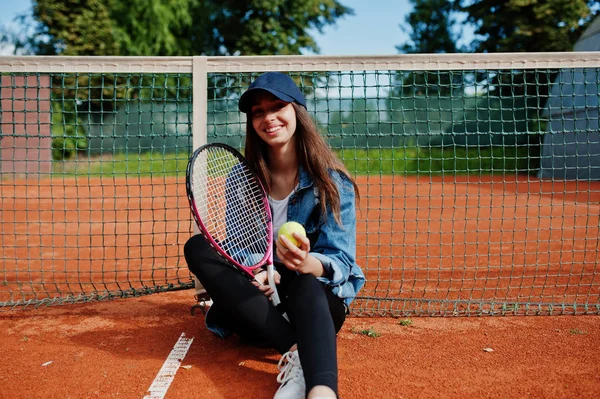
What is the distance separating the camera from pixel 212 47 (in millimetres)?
29750

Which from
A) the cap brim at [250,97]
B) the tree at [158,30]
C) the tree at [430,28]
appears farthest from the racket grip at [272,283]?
the tree at [430,28]

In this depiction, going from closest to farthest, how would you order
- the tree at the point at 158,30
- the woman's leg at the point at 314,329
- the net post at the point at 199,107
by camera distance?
the woman's leg at the point at 314,329 < the net post at the point at 199,107 < the tree at the point at 158,30

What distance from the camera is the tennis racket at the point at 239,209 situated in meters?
2.55

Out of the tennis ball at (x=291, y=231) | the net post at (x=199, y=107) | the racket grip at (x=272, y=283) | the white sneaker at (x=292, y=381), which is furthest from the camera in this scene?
the net post at (x=199, y=107)

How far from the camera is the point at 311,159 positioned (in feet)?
8.51

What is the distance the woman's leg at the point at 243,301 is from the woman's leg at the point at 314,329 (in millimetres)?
90

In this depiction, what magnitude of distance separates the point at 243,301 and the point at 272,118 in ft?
2.98

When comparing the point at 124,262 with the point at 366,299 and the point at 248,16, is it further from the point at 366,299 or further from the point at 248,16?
the point at 248,16

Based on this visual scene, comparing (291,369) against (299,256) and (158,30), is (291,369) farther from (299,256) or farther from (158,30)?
(158,30)

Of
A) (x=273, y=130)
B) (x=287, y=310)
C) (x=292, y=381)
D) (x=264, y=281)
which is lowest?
(x=292, y=381)

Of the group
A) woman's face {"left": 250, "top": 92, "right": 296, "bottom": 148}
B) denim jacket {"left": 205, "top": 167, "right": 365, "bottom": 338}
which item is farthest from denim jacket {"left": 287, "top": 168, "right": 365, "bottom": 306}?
woman's face {"left": 250, "top": 92, "right": 296, "bottom": 148}

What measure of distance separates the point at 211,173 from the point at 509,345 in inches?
76.6

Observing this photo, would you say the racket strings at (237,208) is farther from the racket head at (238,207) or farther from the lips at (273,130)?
the lips at (273,130)

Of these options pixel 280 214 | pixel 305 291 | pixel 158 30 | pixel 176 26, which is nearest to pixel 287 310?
pixel 305 291
